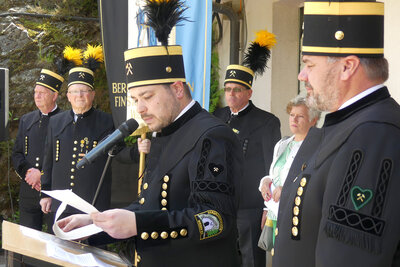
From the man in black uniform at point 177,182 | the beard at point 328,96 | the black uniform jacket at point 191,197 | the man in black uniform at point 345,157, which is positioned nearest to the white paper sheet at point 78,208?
the man in black uniform at point 177,182

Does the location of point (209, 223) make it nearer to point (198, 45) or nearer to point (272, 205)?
point (272, 205)

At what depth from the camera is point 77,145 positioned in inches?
215

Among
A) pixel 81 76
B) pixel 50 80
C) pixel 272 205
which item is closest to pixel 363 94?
pixel 272 205

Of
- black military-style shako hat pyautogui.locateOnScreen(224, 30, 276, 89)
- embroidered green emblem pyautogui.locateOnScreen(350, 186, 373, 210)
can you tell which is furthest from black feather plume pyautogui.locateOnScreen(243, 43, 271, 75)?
embroidered green emblem pyautogui.locateOnScreen(350, 186, 373, 210)

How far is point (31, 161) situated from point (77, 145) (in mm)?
1046

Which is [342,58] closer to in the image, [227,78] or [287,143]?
[287,143]

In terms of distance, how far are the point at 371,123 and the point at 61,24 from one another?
6807 mm

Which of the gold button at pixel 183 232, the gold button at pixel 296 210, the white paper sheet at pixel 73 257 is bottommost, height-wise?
the white paper sheet at pixel 73 257

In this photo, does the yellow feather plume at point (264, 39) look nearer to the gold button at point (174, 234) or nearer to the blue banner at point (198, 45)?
the blue banner at point (198, 45)

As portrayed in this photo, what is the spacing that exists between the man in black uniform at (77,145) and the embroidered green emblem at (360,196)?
158 inches

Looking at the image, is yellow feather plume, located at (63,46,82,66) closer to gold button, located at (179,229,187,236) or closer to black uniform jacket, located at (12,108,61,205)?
black uniform jacket, located at (12,108,61,205)

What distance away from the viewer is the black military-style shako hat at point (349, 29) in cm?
181

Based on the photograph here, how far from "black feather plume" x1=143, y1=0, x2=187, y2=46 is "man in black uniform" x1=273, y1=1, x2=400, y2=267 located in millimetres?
956

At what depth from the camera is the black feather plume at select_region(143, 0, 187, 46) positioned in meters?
2.79
